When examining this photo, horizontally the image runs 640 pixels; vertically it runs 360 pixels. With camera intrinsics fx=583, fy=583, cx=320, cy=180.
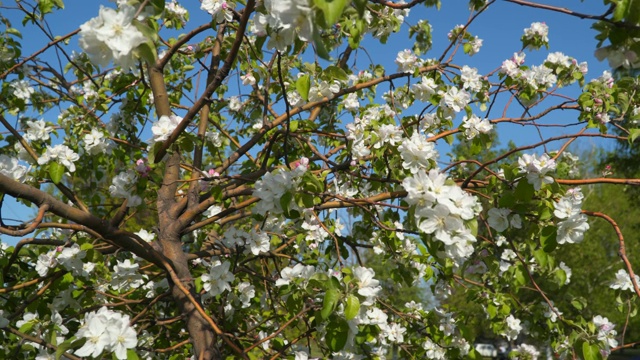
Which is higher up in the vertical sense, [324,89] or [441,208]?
[324,89]

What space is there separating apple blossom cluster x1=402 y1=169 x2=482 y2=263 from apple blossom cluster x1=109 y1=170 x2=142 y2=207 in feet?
4.58

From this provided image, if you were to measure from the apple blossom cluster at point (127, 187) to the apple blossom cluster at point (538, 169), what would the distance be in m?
1.59

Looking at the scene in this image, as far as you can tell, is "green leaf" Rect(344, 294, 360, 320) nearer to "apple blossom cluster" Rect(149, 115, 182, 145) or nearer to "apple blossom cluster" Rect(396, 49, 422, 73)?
"apple blossom cluster" Rect(149, 115, 182, 145)

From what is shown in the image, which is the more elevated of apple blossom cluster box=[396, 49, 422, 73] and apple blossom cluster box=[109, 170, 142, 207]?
apple blossom cluster box=[396, 49, 422, 73]

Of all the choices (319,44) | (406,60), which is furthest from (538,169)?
(406,60)

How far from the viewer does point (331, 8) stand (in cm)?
101

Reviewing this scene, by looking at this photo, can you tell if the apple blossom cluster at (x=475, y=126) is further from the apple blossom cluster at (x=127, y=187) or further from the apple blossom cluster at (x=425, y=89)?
the apple blossom cluster at (x=127, y=187)

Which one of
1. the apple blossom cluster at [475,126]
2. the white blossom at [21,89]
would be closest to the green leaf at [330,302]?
the apple blossom cluster at [475,126]

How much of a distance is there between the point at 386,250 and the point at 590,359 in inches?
47.6

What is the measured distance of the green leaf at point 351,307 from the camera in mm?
1707

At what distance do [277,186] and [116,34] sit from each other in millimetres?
720

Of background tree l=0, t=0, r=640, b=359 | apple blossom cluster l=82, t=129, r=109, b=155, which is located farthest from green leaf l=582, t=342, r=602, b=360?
apple blossom cluster l=82, t=129, r=109, b=155

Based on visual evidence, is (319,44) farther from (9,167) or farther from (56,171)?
(56,171)

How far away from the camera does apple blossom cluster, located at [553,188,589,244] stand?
1.83 meters
